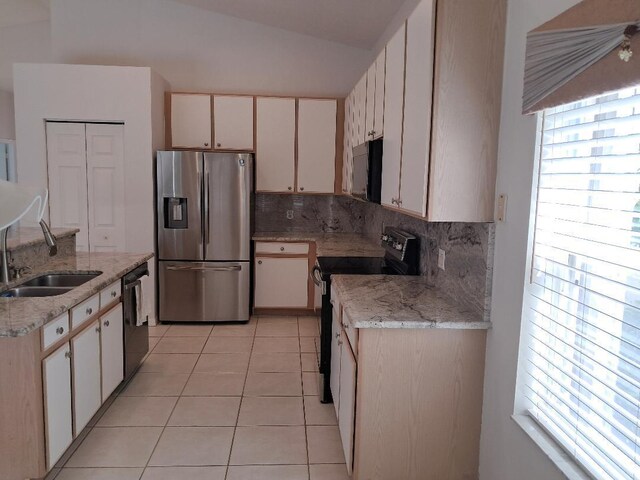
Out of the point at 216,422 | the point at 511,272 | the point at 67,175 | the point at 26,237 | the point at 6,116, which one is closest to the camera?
the point at 511,272

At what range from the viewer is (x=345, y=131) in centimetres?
471

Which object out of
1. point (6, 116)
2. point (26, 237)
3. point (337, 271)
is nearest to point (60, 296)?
point (26, 237)

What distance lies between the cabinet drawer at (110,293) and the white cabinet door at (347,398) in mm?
1405

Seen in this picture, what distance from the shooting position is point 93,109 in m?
4.25

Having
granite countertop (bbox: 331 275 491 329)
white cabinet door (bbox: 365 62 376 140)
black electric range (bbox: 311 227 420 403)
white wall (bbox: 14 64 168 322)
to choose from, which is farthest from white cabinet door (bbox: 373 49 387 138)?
white wall (bbox: 14 64 168 322)

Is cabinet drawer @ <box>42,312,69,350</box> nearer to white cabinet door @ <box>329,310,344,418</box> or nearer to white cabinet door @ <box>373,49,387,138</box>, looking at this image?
white cabinet door @ <box>329,310,344,418</box>

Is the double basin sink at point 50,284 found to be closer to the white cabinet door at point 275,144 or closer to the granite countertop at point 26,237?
the granite countertop at point 26,237

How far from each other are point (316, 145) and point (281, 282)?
1467 millimetres

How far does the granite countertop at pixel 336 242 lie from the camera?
3.86m

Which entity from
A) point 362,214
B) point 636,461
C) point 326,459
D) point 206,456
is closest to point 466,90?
point 636,461

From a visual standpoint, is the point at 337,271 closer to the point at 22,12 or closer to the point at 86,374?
the point at 86,374

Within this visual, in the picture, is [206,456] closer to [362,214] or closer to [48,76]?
[362,214]

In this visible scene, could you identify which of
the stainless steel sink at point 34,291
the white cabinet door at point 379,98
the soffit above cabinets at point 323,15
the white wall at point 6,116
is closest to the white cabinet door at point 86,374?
the stainless steel sink at point 34,291

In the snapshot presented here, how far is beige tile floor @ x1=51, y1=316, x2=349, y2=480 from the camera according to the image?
2.33 meters
